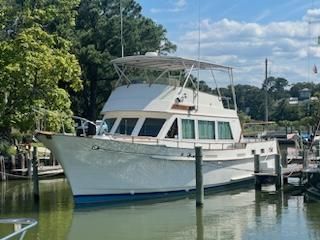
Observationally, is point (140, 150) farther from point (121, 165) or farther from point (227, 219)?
point (227, 219)

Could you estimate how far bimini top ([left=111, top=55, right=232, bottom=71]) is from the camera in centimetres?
2561

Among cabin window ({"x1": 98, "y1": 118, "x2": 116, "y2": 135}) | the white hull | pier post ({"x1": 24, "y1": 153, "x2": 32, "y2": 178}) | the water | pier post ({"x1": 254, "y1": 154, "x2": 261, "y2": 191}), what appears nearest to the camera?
the water

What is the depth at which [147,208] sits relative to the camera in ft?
73.7

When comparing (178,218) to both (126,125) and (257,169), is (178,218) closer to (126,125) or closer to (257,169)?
(126,125)

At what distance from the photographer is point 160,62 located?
26266 millimetres

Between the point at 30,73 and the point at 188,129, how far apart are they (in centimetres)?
797

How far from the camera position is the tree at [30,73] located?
92.8 ft

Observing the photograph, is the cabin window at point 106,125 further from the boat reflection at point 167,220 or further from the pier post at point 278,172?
the pier post at point 278,172

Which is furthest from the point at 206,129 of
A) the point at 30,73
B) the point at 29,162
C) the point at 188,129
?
the point at 29,162

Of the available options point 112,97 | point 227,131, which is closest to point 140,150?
point 112,97

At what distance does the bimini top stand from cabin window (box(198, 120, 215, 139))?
2369 millimetres

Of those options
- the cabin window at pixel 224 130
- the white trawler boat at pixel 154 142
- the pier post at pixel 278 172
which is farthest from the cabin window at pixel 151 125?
the pier post at pixel 278 172

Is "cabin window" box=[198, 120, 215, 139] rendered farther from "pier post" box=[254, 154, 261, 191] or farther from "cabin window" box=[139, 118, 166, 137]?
"cabin window" box=[139, 118, 166, 137]

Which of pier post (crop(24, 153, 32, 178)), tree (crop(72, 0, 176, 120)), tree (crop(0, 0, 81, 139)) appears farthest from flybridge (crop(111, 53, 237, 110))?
tree (crop(72, 0, 176, 120))
